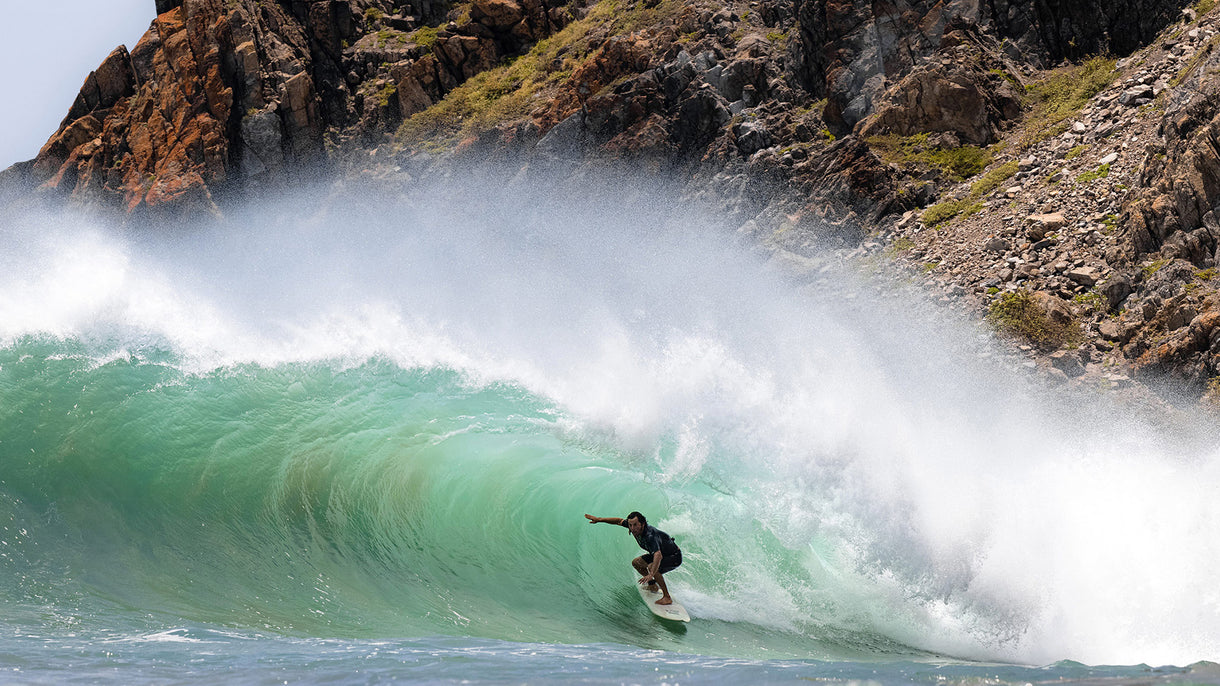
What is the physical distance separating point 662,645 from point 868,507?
3.39m

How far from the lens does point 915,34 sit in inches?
783

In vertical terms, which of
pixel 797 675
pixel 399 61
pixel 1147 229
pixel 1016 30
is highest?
pixel 399 61

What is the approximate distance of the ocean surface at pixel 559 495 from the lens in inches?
254

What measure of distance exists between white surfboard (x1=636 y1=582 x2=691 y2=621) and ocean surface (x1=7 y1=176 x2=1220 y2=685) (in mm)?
141

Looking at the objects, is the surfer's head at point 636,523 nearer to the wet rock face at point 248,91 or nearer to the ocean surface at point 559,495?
the ocean surface at point 559,495

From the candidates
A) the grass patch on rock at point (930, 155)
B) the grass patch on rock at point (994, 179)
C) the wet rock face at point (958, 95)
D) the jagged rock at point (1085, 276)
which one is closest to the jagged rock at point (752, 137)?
the wet rock face at point (958, 95)

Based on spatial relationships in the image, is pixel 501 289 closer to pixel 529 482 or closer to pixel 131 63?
pixel 529 482


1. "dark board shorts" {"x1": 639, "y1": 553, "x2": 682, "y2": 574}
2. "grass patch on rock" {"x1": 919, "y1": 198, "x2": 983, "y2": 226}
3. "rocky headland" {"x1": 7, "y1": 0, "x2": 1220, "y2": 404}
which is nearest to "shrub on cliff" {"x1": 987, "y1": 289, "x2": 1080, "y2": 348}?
"rocky headland" {"x1": 7, "y1": 0, "x2": 1220, "y2": 404}

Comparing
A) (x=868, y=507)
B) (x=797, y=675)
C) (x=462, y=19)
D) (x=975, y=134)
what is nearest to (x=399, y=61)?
(x=462, y=19)

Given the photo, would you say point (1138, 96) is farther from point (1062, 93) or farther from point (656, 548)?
point (656, 548)

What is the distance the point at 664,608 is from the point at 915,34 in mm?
17797

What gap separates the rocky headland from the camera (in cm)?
1209

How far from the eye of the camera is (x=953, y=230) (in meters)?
15.7

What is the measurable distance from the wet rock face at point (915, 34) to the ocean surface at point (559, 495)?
24.4ft
